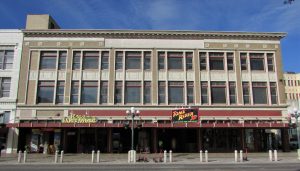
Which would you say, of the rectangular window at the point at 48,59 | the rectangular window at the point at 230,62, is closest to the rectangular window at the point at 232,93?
the rectangular window at the point at 230,62

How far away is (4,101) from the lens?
37469mm

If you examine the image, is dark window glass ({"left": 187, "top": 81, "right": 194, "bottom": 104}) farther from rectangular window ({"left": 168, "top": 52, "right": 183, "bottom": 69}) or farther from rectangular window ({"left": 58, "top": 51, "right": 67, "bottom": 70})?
rectangular window ({"left": 58, "top": 51, "right": 67, "bottom": 70})

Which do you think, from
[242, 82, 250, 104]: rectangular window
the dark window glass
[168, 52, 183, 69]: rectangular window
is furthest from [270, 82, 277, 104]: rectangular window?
[168, 52, 183, 69]: rectangular window

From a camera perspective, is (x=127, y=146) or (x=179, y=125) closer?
(x=179, y=125)

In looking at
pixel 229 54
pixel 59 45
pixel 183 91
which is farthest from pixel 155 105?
pixel 59 45

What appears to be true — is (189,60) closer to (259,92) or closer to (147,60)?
(147,60)

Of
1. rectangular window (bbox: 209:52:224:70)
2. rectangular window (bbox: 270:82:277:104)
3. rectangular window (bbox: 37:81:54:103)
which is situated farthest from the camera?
rectangular window (bbox: 209:52:224:70)

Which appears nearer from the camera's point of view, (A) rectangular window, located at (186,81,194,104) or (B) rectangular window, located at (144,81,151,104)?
(B) rectangular window, located at (144,81,151,104)

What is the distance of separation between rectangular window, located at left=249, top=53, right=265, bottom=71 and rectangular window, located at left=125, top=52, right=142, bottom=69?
47.8 ft

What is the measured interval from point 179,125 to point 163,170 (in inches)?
699

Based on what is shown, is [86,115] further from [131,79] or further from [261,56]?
[261,56]

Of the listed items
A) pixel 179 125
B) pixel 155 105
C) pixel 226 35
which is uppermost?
pixel 226 35

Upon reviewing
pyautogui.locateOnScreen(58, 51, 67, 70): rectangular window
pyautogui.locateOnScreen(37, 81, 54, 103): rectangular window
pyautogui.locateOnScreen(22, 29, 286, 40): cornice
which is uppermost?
pyautogui.locateOnScreen(22, 29, 286, 40): cornice

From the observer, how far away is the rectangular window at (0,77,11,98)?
125ft
